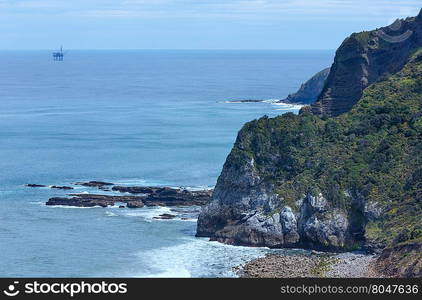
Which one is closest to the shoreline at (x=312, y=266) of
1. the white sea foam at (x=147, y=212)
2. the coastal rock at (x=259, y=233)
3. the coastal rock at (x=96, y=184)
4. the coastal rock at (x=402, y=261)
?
the coastal rock at (x=402, y=261)

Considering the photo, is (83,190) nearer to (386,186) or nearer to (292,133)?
(292,133)

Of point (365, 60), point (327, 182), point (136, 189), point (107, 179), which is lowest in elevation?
point (107, 179)

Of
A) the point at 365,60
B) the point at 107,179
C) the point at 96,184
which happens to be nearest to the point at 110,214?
the point at 96,184

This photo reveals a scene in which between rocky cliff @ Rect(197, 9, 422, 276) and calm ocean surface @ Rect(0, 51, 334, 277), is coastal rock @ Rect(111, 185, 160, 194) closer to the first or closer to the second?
calm ocean surface @ Rect(0, 51, 334, 277)

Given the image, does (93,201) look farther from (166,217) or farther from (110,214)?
(166,217)

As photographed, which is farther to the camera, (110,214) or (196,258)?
(110,214)

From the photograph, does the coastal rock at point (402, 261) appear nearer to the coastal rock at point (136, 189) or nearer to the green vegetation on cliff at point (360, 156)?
the green vegetation on cliff at point (360, 156)

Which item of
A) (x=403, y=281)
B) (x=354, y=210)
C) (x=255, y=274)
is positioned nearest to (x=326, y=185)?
(x=354, y=210)
